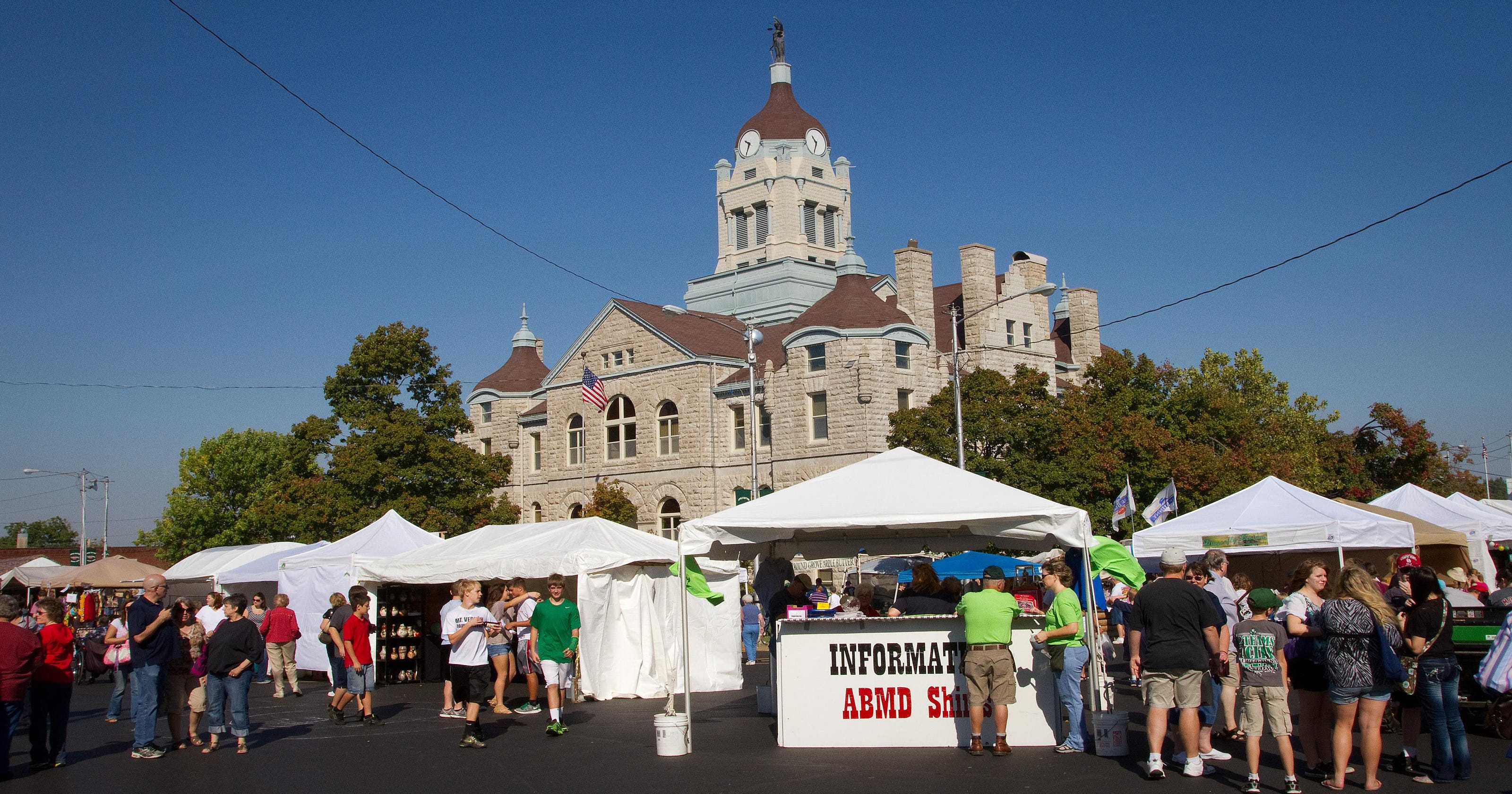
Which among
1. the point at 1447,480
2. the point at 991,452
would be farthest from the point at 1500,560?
the point at 1447,480

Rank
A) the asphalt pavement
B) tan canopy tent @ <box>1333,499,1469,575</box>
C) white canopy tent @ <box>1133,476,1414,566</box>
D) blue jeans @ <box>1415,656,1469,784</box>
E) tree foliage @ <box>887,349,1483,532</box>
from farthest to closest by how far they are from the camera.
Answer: tree foliage @ <box>887,349,1483,532</box> < tan canopy tent @ <box>1333,499,1469,575</box> < white canopy tent @ <box>1133,476,1414,566</box> < the asphalt pavement < blue jeans @ <box>1415,656,1469,784</box>

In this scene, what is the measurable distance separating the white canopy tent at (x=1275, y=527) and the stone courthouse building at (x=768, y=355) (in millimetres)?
16789

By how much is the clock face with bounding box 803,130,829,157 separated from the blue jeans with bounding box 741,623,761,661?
3212cm

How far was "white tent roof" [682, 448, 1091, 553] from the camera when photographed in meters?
11.3

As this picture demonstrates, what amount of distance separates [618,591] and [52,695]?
26.1 ft

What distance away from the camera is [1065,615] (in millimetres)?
10875

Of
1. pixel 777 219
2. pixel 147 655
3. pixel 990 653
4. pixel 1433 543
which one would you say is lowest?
pixel 990 653

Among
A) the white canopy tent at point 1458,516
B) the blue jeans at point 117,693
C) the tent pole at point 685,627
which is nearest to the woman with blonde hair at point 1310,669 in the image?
the tent pole at point 685,627

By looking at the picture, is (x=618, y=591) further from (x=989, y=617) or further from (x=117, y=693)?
(x=989, y=617)

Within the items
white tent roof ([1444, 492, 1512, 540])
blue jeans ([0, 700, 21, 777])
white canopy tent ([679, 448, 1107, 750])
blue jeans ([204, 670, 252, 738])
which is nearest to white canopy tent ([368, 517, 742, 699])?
white canopy tent ([679, 448, 1107, 750])

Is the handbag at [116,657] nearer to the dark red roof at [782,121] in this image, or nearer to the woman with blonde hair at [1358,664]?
the woman with blonde hair at [1358,664]

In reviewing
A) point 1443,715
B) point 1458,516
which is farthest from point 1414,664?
point 1458,516

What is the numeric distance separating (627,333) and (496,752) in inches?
1430

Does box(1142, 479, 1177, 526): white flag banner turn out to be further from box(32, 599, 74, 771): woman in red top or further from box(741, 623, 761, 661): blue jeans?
box(32, 599, 74, 771): woman in red top
